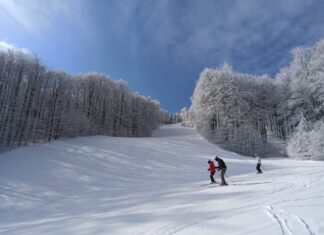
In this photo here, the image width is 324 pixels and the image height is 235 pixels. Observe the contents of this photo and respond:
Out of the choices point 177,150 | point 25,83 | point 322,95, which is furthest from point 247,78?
point 25,83

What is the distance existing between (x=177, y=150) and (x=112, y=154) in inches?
314

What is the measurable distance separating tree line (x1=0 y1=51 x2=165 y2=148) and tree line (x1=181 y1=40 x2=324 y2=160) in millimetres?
15994

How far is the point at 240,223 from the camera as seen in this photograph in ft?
21.5

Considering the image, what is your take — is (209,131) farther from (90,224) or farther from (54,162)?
(90,224)

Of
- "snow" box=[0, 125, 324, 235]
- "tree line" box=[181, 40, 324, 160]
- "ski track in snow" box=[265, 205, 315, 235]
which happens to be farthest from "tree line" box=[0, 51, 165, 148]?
"ski track in snow" box=[265, 205, 315, 235]

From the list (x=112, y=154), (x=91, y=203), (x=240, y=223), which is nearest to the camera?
(x=240, y=223)

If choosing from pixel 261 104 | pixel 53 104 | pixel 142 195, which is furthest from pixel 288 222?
pixel 261 104

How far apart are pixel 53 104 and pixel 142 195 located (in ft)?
89.1

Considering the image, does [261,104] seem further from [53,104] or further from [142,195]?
[142,195]

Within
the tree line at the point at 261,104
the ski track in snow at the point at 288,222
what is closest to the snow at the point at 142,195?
the ski track in snow at the point at 288,222

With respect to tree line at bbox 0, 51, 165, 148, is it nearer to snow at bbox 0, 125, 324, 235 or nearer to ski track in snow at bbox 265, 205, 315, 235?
snow at bbox 0, 125, 324, 235

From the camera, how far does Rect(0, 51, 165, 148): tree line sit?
96.9ft

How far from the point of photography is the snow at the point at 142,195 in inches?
275

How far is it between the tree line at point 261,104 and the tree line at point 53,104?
1599 centimetres
